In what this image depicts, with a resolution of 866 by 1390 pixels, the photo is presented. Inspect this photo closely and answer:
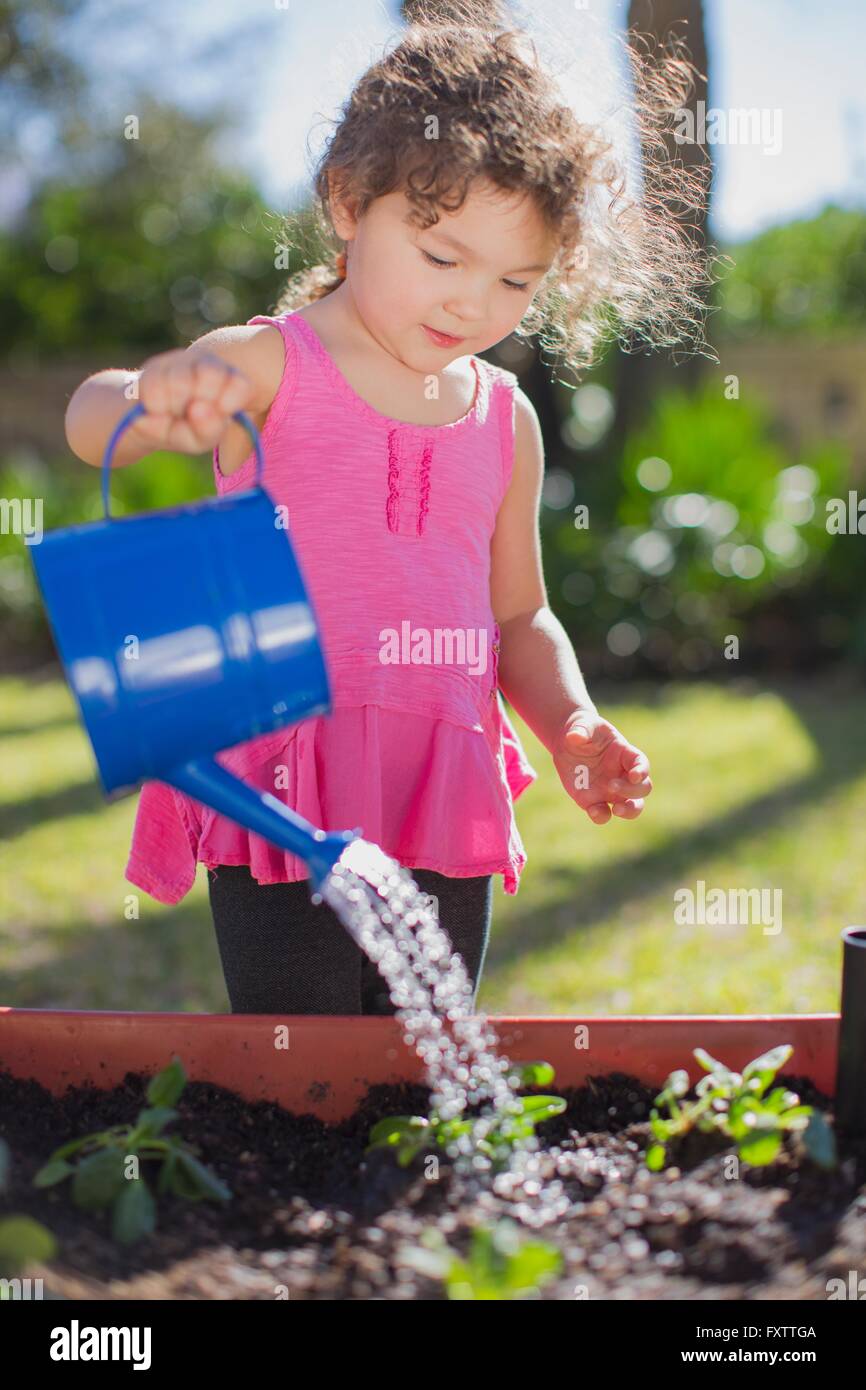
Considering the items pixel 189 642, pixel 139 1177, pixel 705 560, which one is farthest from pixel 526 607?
pixel 705 560

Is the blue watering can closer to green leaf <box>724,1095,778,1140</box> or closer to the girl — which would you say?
the girl

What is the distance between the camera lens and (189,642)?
1.15m

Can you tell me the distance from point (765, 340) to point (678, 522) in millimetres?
3914

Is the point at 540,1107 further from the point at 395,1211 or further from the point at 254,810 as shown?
the point at 254,810

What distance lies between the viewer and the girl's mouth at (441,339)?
1.51 m

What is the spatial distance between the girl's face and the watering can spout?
57 centimetres

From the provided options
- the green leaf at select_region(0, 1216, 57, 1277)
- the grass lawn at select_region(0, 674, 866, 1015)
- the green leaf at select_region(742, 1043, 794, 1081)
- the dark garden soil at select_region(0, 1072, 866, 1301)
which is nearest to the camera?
the green leaf at select_region(0, 1216, 57, 1277)

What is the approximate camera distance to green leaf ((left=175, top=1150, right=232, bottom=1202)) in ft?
4.29

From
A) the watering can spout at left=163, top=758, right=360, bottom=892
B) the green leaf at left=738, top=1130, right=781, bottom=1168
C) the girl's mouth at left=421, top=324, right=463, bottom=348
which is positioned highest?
the girl's mouth at left=421, top=324, right=463, bottom=348

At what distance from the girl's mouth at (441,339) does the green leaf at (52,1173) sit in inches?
35.5

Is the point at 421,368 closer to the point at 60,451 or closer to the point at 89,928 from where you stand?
the point at 89,928

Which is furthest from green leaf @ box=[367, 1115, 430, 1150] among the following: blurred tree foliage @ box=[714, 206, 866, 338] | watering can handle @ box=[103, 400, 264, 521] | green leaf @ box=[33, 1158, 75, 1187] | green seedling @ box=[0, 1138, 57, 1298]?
blurred tree foliage @ box=[714, 206, 866, 338]

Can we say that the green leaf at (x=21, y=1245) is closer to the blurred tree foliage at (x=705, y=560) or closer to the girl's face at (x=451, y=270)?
the girl's face at (x=451, y=270)
